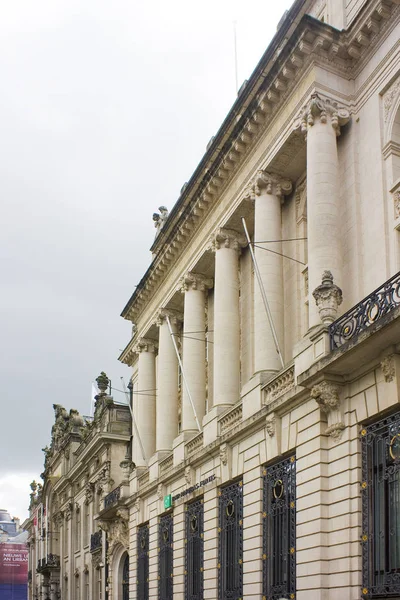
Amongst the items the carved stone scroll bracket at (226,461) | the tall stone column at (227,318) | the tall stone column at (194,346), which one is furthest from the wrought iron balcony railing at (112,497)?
the carved stone scroll bracket at (226,461)

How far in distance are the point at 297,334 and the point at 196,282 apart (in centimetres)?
835

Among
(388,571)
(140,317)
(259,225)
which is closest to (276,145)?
(259,225)

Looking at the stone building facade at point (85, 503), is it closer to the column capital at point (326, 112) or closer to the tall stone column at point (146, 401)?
the tall stone column at point (146, 401)

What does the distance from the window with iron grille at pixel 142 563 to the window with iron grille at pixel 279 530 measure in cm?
1314

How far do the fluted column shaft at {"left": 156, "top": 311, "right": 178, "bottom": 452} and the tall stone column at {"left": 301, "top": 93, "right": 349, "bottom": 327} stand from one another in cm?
1426

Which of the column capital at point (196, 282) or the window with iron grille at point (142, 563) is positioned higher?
the column capital at point (196, 282)

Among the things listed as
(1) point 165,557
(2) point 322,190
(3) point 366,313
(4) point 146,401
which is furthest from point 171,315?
(3) point 366,313

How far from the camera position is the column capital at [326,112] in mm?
22672

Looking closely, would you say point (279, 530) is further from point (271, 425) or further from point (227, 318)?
point (227, 318)

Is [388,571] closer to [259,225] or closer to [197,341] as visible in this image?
[259,225]

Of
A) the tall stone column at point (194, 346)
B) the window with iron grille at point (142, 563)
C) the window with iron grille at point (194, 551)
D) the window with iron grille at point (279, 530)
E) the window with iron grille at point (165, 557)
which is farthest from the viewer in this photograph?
the window with iron grille at point (142, 563)

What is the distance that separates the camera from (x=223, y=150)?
2798 cm

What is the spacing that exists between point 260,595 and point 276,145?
1238 centimetres

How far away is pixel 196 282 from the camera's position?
A: 33062 mm
